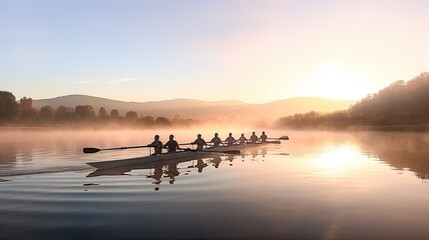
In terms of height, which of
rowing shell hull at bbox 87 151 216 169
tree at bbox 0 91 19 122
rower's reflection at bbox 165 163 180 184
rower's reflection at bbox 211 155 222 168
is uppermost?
tree at bbox 0 91 19 122

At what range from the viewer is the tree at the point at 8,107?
17738 cm

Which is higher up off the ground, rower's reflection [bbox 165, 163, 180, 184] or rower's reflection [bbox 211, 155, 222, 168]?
rower's reflection [bbox 165, 163, 180, 184]

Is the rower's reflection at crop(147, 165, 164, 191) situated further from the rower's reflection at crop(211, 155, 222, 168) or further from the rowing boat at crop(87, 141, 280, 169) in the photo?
the rower's reflection at crop(211, 155, 222, 168)

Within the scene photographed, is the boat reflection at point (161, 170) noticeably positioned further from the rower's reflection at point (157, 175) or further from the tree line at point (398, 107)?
the tree line at point (398, 107)

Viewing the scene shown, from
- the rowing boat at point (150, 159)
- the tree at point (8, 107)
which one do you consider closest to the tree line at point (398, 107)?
the rowing boat at point (150, 159)

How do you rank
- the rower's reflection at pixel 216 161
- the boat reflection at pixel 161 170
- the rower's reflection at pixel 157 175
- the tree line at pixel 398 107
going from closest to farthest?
1. the rower's reflection at pixel 157 175
2. the boat reflection at pixel 161 170
3. the rower's reflection at pixel 216 161
4. the tree line at pixel 398 107

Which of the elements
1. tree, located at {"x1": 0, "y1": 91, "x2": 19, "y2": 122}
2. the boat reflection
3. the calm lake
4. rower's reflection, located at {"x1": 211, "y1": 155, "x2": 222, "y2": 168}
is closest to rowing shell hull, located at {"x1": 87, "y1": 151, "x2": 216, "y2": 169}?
the boat reflection

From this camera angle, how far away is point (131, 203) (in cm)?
1466

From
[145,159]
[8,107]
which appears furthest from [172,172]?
[8,107]

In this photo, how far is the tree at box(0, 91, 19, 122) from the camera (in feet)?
582

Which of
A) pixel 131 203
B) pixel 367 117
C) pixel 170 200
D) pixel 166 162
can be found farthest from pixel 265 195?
pixel 367 117

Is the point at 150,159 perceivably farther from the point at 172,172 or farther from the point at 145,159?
the point at 172,172

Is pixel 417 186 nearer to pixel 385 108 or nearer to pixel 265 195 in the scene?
pixel 265 195

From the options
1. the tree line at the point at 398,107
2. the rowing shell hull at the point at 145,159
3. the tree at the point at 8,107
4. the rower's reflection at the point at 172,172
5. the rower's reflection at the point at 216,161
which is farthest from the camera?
the tree at the point at 8,107
